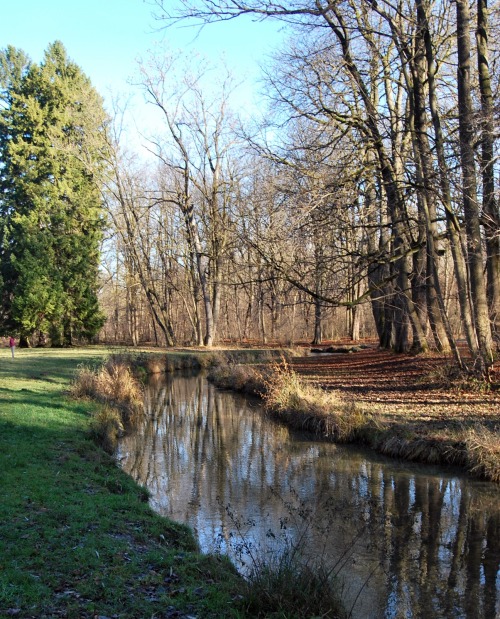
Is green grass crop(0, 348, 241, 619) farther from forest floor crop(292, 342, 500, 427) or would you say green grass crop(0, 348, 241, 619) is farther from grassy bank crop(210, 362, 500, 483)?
forest floor crop(292, 342, 500, 427)

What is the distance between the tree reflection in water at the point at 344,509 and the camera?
5.90m

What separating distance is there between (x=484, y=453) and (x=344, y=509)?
2.83 meters

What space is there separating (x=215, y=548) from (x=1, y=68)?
37576 mm

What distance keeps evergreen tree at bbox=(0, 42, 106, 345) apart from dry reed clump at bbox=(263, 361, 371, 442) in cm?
2183

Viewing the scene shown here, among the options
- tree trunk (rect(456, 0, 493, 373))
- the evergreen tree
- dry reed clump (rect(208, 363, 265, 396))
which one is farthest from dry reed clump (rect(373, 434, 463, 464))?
the evergreen tree

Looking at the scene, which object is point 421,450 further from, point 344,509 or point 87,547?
point 87,547

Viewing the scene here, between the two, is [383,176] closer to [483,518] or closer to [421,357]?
[421,357]

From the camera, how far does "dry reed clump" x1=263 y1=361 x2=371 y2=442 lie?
12438 millimetres

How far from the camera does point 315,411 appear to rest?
45.2 feet

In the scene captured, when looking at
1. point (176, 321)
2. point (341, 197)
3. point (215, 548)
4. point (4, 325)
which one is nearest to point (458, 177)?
point (341, 197)

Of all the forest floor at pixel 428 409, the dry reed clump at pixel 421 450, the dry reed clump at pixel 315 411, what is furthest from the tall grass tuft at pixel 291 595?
the dry reed clump at pixel 315 411

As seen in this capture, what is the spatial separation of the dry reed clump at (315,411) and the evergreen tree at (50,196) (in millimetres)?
21834

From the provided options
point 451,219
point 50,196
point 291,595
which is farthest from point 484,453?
point 50,196

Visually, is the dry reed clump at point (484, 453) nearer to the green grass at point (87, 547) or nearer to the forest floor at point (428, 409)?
the forest floor at point (428, 409)
